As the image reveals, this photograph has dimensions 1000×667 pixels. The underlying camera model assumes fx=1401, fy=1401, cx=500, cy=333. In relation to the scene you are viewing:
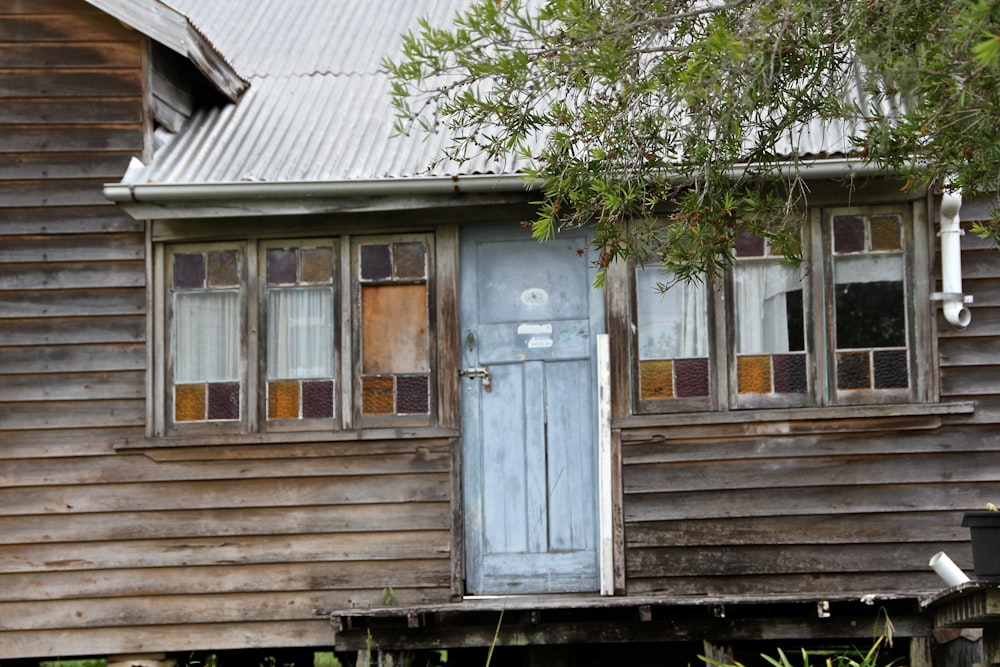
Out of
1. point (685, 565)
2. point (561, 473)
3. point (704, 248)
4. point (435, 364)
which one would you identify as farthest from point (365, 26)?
point (704, 248)

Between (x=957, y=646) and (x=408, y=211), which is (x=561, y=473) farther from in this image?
(x=957, y=646)

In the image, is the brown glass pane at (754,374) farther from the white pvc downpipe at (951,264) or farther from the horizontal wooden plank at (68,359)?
the horizontal wooden plank at (68,359)

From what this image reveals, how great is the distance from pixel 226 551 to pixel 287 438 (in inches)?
31.4

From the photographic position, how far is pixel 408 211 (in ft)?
28.2

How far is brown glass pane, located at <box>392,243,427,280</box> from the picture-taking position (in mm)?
8703

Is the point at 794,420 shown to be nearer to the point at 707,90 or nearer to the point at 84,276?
the point at 707,90

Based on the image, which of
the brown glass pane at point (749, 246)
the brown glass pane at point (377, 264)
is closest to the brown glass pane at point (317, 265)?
the brown glass pane at point (377, 264)

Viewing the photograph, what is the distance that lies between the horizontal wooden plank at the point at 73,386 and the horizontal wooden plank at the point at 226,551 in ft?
2.15

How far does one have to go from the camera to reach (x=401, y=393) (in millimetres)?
8641

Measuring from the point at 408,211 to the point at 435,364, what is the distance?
953 mm

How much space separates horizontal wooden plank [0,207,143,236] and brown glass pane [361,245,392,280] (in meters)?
1.46

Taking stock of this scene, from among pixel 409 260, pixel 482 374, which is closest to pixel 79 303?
pixel 409 260

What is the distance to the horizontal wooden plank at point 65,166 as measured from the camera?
883 centimetres

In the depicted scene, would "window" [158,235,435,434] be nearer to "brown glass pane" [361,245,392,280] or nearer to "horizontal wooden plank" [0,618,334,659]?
"brown glass pane" [361,245,392,280]
